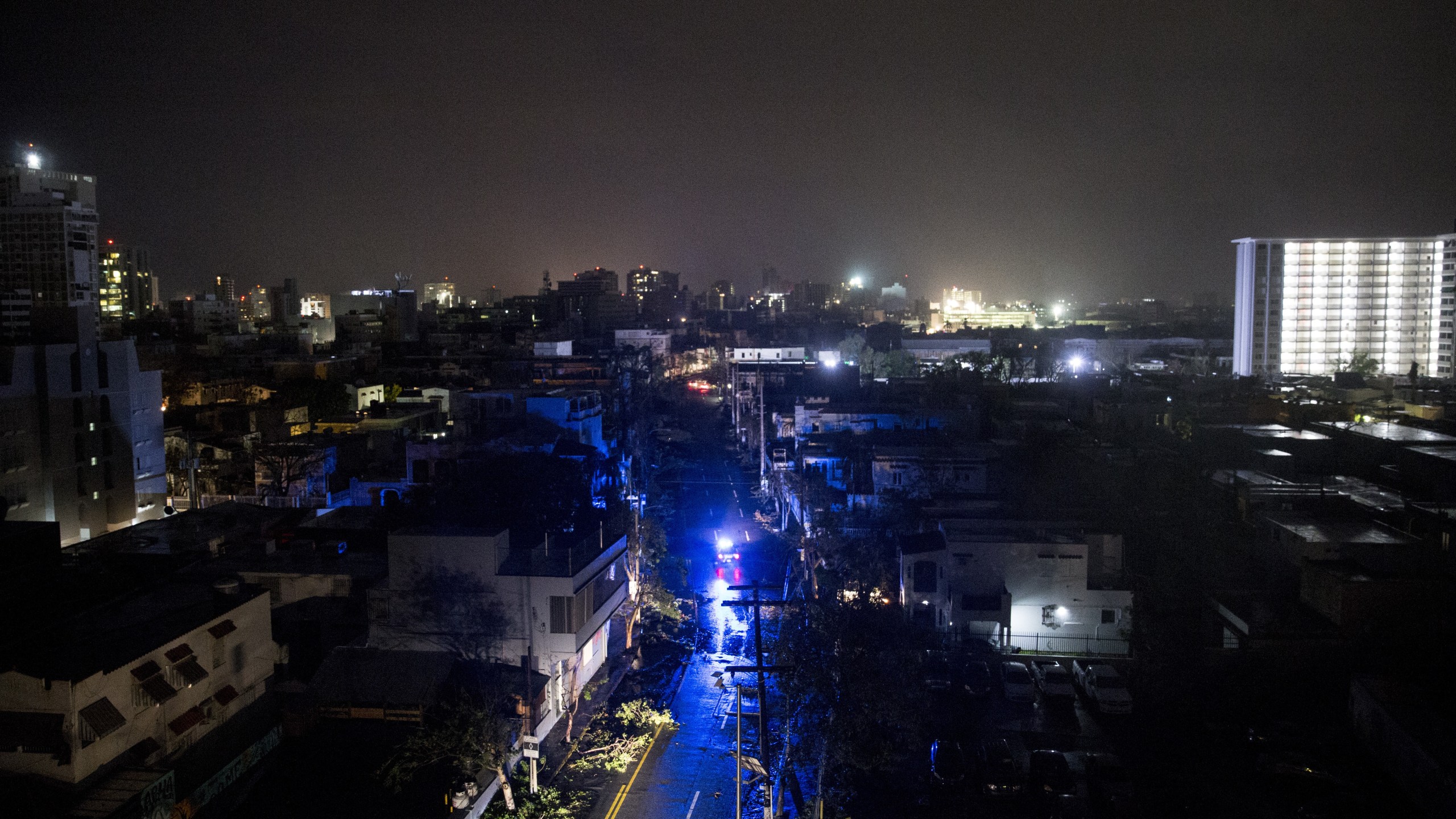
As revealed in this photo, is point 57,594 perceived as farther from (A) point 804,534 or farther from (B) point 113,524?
(A) point 804,534

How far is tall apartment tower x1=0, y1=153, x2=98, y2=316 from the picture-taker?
81.5 feet

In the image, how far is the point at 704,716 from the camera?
7.08m

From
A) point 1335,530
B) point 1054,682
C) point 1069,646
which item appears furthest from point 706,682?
point 1335,530

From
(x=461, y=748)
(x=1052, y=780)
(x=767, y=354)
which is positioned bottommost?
(x=1052, y=780)

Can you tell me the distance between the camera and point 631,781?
6129mm

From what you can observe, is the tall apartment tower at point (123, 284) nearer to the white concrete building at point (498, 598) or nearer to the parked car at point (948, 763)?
the white concrete building at point (498, 598)

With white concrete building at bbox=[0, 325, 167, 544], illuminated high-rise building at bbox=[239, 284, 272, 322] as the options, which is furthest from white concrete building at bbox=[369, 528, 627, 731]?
illuminated high-rise building at bbox=[239, 284, 272, 322]

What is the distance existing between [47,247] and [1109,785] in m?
30.1

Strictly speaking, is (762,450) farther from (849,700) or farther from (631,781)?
(849,700)

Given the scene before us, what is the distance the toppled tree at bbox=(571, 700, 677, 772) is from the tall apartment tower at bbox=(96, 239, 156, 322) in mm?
27534

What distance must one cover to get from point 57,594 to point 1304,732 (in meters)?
9.62

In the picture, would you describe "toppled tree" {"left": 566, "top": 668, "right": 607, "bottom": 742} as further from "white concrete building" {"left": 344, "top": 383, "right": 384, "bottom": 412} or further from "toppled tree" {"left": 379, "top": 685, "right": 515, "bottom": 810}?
"white concrete building" {"left": 344, "top": 383, "right": 384, "bottom": 412}

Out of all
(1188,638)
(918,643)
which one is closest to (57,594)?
(918,643)

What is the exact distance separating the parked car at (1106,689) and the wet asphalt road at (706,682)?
2736mm
